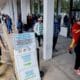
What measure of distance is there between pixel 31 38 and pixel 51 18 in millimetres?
2302

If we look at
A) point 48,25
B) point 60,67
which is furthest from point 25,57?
point 48,25

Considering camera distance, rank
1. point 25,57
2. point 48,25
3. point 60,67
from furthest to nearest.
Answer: point 48,25 → point 60,67 → point 25,57

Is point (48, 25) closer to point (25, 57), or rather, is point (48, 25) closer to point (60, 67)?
point (60, 67)

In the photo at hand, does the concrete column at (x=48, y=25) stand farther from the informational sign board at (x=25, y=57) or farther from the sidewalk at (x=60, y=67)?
the informational sign board at (x=25, y=57)

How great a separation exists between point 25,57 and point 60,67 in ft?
6.54

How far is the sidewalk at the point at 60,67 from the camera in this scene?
6.06 m

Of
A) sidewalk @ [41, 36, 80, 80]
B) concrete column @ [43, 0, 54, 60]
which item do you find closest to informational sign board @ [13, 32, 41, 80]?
sidewalk @ [41, 36, 80, 80]

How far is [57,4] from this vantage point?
1434 centimetres

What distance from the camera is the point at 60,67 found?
22.7 ft

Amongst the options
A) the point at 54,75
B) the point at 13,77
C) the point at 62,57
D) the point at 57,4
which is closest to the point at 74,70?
the point at 54,75

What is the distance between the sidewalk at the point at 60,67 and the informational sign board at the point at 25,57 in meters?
0.75

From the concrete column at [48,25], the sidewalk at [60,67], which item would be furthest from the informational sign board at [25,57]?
the concrete column at [48,25]

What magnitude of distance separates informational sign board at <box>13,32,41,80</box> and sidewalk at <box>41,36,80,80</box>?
75 cm

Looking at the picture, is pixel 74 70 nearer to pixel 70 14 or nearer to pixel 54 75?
pixel 54 75
